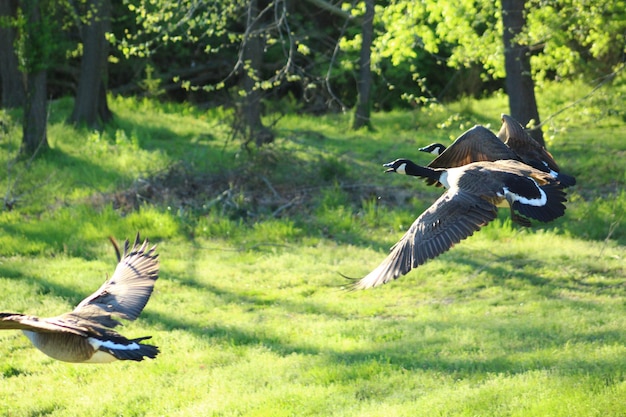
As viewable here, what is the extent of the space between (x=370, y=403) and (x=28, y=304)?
454cm

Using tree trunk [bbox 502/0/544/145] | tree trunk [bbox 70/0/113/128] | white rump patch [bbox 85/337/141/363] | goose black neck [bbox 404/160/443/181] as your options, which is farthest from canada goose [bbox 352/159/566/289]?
tree trunk [bbox 70/0/113/128]

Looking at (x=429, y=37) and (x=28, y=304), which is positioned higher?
(x=429, y=37)

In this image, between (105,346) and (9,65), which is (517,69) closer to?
(105,346)

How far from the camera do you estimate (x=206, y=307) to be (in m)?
9.25

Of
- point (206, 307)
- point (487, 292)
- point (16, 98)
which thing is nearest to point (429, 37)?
point (487, 292)

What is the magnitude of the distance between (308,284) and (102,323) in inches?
174

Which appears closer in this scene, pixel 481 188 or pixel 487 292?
pixel 481 188

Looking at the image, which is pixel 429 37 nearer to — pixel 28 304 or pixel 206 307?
pixel 206 307

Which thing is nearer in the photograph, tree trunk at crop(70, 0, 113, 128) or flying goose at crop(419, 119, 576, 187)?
flying goose at crop(419, 119, 576, 187)

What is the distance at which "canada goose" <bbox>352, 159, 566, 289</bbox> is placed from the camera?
564cm

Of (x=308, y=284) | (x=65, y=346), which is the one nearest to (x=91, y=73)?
(x=308, y=284)

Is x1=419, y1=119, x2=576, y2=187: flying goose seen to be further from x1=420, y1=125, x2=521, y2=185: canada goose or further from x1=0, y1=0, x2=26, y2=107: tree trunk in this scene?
x1=0, y1=0, x2=26, y2=107: tree trunk

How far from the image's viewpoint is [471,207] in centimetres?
588

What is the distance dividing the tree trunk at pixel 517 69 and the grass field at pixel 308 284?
0.90m
